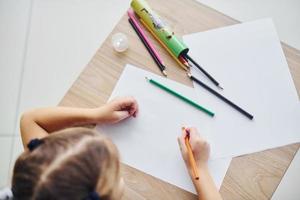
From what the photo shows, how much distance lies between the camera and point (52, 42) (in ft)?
4.42

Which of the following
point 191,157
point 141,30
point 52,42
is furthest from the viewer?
point 52,42

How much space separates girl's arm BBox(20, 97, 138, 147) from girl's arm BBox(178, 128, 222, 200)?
0.40ft

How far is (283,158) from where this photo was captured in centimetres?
78

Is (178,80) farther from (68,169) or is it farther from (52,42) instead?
(52,42)

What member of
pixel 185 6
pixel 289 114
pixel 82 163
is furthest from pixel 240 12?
pixel 82 163

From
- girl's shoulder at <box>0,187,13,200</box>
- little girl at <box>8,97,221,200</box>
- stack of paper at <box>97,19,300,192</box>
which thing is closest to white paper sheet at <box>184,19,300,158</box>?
stack of paper at <box>97,19,300,192</box>

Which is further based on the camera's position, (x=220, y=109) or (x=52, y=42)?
(x=52, y=42)

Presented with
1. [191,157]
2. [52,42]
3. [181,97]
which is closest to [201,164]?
[191,157]

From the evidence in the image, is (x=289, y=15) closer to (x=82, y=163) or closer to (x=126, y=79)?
(x=126, y=79)

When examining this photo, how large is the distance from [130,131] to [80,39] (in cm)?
64

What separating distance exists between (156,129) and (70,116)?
17 cm

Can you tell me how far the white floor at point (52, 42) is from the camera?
1.29m

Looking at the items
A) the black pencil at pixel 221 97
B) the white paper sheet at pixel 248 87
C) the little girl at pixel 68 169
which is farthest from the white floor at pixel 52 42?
the little girl at pixel 68 169

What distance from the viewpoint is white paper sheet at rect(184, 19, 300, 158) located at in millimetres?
794
